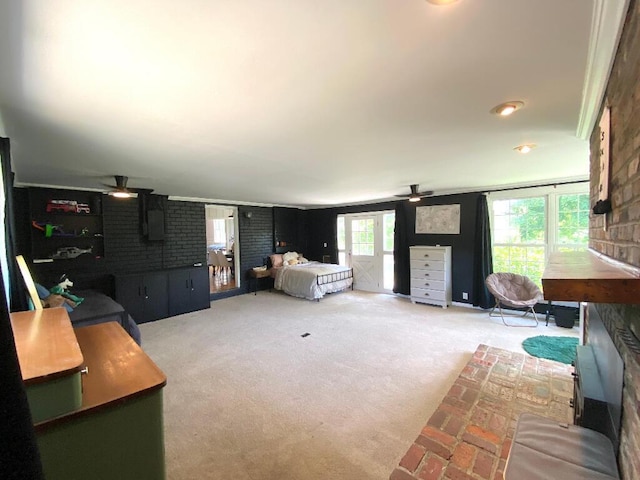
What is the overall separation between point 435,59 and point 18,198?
18.4 ft

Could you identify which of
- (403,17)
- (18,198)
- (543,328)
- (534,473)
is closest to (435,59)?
(403,17)

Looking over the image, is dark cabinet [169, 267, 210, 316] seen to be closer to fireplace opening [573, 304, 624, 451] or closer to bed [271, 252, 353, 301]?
bed [271, 252, 353, 301]

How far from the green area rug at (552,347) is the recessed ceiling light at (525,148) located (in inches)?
89.0

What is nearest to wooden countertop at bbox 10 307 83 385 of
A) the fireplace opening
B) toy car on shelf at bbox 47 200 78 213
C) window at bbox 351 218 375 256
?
the fireplace opening

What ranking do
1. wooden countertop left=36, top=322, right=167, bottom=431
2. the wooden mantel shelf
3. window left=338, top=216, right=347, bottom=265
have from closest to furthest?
the wooden mantel shelf < wooden countertop left=36, top=322, right=167, bottom=431 < window left=338, top=216, right=347, bottom=265

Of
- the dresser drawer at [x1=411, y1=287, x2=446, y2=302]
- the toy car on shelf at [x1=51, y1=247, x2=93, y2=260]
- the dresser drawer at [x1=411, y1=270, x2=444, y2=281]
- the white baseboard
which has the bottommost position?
the white baseboard

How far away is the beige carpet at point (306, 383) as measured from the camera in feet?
6.57

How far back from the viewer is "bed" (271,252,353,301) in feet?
20.4

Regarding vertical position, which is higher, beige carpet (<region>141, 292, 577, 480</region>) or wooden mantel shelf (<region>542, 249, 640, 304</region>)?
wooden mantel shelf (<region>542, 249, 640, 304</region>)

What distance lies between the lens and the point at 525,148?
268cm

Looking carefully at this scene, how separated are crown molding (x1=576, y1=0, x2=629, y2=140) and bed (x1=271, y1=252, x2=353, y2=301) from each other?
501 centimetres

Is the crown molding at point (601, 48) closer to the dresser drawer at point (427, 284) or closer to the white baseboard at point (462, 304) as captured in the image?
the dresser drawer at point (427, 284)

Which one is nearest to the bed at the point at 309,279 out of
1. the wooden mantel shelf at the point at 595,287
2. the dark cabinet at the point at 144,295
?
the dark cabinet at the point at 144,295

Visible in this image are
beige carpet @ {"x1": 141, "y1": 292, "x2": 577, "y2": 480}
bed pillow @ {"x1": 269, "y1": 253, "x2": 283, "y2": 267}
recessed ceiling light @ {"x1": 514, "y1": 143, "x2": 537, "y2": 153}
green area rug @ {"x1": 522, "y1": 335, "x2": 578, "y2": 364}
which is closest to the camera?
beige carpet @ {"x1": 141, "y1": 292, "x2": 577, "y2": 480}
